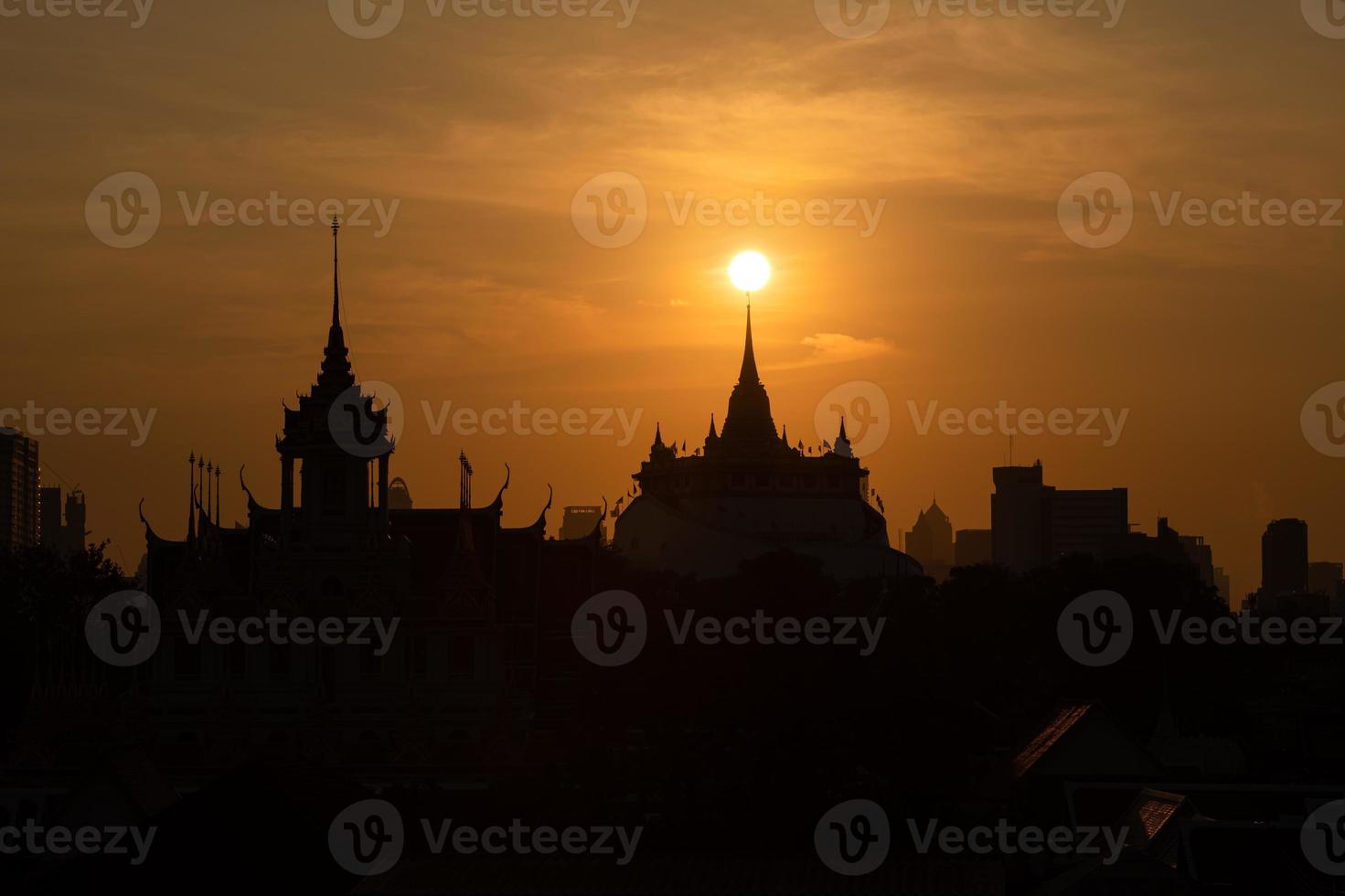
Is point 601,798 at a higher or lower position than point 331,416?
lower

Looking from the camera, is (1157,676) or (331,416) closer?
(331,416)

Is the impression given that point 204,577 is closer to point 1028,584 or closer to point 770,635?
point 770,635

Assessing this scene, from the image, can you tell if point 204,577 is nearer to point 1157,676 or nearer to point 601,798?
point 601,798

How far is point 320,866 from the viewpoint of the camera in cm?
5634

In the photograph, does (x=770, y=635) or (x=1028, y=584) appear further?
(x=1028, y=584)

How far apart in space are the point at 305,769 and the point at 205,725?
29.2m

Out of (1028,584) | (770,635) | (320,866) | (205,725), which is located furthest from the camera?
(1028,584)

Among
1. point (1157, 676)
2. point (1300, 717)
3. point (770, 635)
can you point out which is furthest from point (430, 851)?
point (1157, 676)

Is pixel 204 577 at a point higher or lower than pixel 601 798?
higher

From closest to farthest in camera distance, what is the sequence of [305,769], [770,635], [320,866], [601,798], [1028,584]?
[320,866] < [305,769] < [601,798] < [770,635] < [1028,584]

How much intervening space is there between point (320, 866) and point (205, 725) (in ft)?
120

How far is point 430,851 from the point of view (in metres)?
65.9

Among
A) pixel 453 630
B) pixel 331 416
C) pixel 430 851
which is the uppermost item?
pixel 331 416

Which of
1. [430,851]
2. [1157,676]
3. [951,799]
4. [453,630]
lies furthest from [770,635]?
[430,851]
